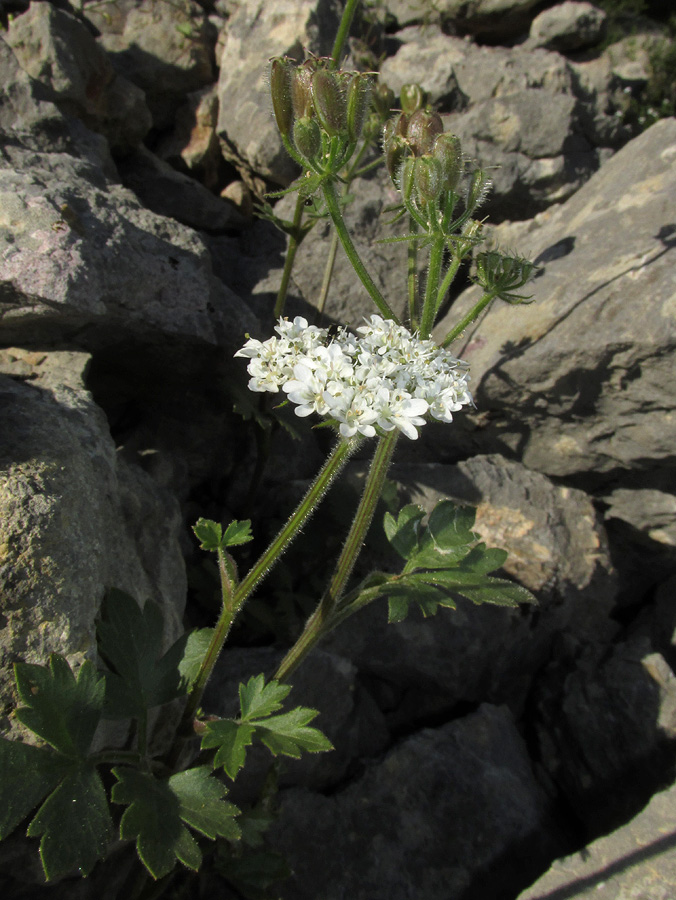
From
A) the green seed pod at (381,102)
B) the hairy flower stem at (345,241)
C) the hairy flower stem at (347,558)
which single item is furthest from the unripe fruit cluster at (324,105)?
the green seed pod at (381,102)

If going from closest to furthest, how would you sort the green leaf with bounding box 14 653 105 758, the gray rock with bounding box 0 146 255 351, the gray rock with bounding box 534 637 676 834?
the green leaf with bounding box 14 653 105 758, the gray rock with bounding box 0 146 255 351, the gray rock with bounding box 534 637 676 834

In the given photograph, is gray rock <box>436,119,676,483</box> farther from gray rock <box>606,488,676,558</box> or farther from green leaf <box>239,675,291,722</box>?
green leaf <box>239,675,291,722</box>

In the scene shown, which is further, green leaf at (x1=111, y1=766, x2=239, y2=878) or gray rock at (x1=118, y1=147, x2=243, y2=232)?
gray rock at (x1=118, y1=147, x2=243, y2=232)

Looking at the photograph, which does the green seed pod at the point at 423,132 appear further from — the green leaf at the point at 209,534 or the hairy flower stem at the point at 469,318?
the green leaf at the point at 209,534

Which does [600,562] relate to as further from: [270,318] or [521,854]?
[270,318]

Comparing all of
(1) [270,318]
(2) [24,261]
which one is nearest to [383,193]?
(1) [270,318]

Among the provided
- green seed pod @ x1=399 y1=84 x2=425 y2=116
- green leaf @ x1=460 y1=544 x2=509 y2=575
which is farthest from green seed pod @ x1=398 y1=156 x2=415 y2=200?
green leaf @ x1=460 y1=544 x2=509 y2=575

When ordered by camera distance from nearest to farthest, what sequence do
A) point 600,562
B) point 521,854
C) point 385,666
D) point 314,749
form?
point 314,749, point 521,854, point 385,666, point 600,562
